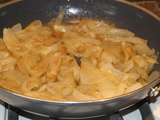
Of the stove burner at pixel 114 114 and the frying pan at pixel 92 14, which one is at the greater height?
the frying pan at pixel 92 14

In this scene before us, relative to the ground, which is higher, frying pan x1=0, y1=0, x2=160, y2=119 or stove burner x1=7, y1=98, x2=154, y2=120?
frying pan x1=0, y1=0, x2=160, y2=119

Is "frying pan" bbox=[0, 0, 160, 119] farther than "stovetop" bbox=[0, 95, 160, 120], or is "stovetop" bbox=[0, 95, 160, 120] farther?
"frying pan" bbox=[0, 0, 160, 119]

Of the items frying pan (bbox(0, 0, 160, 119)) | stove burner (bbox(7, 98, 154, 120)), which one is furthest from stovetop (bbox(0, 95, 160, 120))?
frying pan (bbox(0, 0, 160, 119))

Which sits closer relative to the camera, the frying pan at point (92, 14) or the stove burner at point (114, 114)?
the stove burner at point (114, 114)

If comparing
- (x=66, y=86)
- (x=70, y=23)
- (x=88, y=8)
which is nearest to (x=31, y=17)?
(x=70, y=23)

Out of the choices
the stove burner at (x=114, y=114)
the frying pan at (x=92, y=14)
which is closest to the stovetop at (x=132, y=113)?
the stove burner at (x=114, y=114)

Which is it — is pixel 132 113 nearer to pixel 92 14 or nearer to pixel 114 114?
pixel 114 114

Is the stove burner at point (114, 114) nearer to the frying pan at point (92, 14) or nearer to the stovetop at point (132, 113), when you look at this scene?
the stovetop at point (132, 113)

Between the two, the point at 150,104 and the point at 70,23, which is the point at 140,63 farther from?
the point at 70,23

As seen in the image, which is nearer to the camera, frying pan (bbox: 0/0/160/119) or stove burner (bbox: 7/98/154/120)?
stove burner (bbox: 7/98/154/120)

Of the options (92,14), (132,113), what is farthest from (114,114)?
(92,14)

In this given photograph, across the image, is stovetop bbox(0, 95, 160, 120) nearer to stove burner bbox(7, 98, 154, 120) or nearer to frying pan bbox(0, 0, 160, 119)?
stove burner bbox(7, 98, 154, 120)
